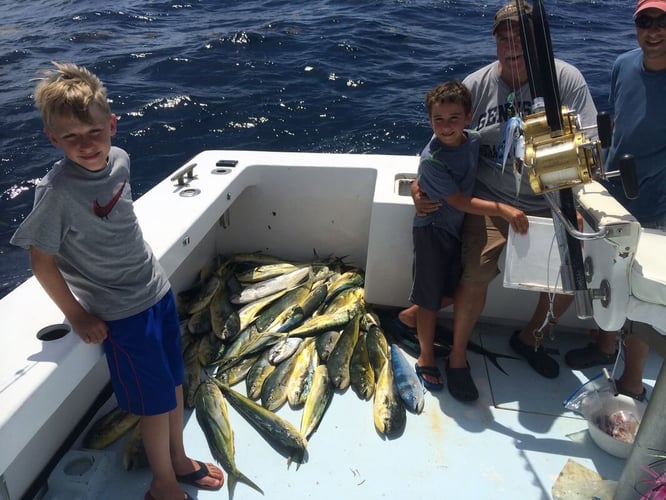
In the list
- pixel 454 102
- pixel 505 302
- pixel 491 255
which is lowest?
pixel 505 302

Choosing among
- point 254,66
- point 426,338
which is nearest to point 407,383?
point 426,338

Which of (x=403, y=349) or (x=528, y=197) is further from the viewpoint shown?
(x=403, y=349)

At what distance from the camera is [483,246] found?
2525mm

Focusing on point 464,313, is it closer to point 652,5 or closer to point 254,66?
point 652,5

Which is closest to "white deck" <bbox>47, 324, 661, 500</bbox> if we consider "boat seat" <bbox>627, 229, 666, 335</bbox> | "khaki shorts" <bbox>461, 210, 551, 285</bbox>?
"khaki shorts" <bbox>461, 210, 551, 285</bbox>

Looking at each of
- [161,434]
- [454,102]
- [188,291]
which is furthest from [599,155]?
[188,291]

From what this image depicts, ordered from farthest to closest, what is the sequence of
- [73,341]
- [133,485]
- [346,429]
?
[346,429]
[133,485]
[73,341]

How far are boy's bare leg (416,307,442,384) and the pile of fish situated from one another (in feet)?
0.28

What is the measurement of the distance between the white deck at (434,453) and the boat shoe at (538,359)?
63 mm

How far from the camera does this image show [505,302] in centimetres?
299

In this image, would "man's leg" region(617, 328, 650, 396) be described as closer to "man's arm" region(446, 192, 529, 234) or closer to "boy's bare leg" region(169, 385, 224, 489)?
"man's arm" region(446, 192, 529, 234)

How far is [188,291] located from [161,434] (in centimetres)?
143

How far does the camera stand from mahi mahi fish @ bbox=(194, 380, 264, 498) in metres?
2.19

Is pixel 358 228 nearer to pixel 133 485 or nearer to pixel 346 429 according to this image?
pixel 346 429
